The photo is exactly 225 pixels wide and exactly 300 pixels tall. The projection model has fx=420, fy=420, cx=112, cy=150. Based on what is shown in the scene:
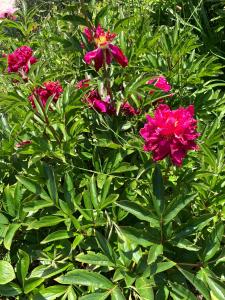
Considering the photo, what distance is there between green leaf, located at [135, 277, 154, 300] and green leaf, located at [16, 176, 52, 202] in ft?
1.55

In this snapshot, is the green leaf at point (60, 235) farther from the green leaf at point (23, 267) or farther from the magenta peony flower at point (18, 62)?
the magenta peony flower at point (18, 62)

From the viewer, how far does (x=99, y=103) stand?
1847 mm

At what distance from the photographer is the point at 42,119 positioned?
1.83 meters

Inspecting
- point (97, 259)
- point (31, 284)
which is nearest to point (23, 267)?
point (31, 284)

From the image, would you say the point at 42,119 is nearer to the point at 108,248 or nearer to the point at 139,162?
the point at 139,162

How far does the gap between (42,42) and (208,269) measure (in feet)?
6.62

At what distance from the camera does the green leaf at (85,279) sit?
1420 millimetres

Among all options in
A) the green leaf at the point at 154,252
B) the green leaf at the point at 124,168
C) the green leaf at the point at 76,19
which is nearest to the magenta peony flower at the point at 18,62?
the green leaf at the point at 76,19

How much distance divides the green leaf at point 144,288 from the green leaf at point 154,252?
13 centimetres

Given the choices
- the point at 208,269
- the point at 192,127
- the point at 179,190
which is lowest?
the point at 208,269

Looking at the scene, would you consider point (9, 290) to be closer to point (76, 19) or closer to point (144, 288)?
point (144, 288)

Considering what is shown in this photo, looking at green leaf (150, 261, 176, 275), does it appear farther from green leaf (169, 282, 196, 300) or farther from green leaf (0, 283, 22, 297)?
green leaf (0, 283, 22, 297)

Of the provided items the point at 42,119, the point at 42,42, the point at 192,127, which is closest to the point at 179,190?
the point at 192,127

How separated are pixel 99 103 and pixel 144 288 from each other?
32.1 inches
